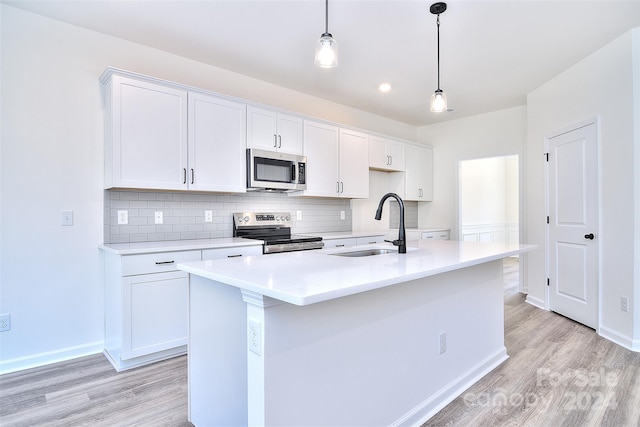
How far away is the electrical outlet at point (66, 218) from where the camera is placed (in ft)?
8.79

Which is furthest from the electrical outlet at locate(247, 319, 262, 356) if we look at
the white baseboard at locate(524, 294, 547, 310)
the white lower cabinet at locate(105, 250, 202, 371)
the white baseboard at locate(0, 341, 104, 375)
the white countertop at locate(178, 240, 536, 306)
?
the white baseboard at locate(524, 294, 547, 310)

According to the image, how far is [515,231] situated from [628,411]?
669 centimetres

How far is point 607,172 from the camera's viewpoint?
3.15 metres

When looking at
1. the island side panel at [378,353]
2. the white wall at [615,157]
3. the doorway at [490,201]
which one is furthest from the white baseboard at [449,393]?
the doorway at [490,201]

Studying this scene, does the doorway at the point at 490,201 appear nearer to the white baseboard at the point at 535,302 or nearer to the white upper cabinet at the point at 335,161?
the white baseboard at the point at 535,302

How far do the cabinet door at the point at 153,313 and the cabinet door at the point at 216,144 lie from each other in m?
0.86

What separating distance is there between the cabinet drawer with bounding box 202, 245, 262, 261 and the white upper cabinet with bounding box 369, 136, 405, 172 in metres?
2.29

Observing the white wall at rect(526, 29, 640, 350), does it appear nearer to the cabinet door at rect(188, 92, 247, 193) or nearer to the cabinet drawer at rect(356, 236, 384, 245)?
the cabinet drawer at rect(356, 236, 384, 245)

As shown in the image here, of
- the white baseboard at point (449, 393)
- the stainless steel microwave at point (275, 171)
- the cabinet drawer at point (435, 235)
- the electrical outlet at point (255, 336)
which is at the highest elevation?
the stainless steel microwave at point (275, 171)

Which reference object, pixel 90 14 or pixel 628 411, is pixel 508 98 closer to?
pixel 628 411

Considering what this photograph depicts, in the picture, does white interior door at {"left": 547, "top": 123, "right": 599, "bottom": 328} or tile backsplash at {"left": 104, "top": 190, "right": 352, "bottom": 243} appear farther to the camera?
white interior door at {"left": 547, "top": 123, "right": 599, "bottom": 328}

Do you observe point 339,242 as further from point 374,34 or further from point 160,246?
point 374,34

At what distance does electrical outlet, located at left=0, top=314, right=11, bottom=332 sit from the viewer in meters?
2.44

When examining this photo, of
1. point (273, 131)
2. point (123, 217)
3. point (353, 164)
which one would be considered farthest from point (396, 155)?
point (123, 217)
